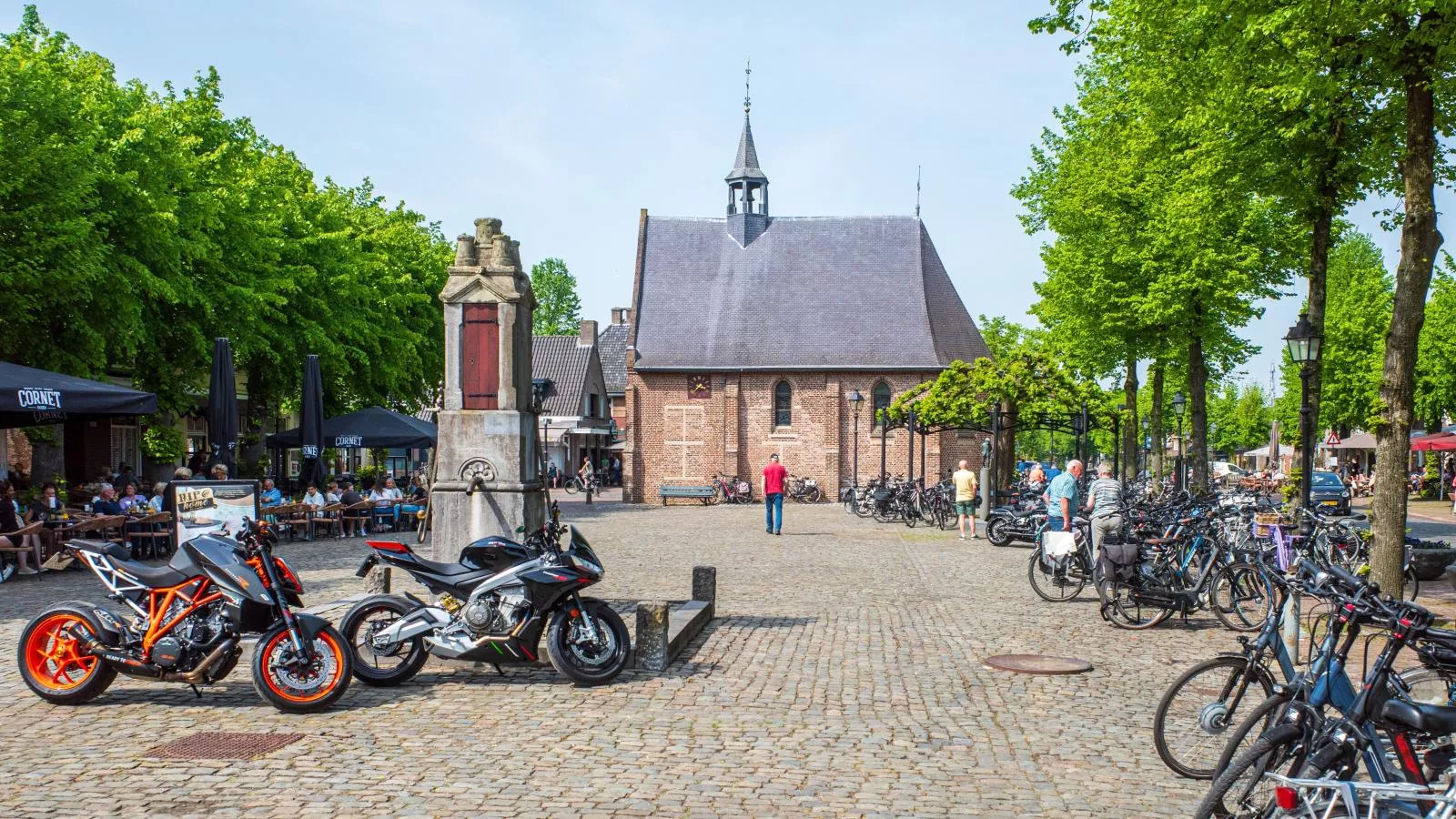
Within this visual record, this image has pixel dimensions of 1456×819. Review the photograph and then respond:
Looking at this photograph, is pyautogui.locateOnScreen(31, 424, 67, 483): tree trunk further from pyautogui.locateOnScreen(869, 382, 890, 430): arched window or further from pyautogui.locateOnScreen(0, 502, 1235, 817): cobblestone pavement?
pyautogui.locateOnScreen(869, 382, 890, 430): arched window

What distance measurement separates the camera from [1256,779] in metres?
4.36

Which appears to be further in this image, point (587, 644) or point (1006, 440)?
point (1006, 440)

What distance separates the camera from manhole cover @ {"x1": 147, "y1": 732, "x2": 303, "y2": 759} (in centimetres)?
608

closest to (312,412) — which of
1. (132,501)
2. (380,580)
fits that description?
(132,501)

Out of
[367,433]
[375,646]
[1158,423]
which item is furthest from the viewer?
[1158,423]

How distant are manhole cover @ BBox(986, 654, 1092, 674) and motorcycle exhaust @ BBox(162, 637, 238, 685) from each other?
552 cm

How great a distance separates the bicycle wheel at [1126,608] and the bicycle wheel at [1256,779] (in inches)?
260

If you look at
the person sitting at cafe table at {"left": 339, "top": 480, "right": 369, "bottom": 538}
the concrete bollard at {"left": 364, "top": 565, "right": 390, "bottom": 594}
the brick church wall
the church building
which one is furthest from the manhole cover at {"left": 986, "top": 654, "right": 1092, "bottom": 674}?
the brick church wall

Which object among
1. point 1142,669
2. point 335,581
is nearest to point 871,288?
point 335,581

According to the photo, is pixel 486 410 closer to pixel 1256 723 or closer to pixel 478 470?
pixel 478 470

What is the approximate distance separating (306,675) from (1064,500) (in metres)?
10.2

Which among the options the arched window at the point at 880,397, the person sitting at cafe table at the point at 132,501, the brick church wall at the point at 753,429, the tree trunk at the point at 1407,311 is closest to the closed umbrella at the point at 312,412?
the person sitting at cafe table at the point at 132,501

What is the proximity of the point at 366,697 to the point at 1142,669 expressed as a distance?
5.77m

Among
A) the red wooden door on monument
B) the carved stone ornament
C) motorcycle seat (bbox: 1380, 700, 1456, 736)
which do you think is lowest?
motorcycle seat (bbox: 1380, 700, 1456, 736)
